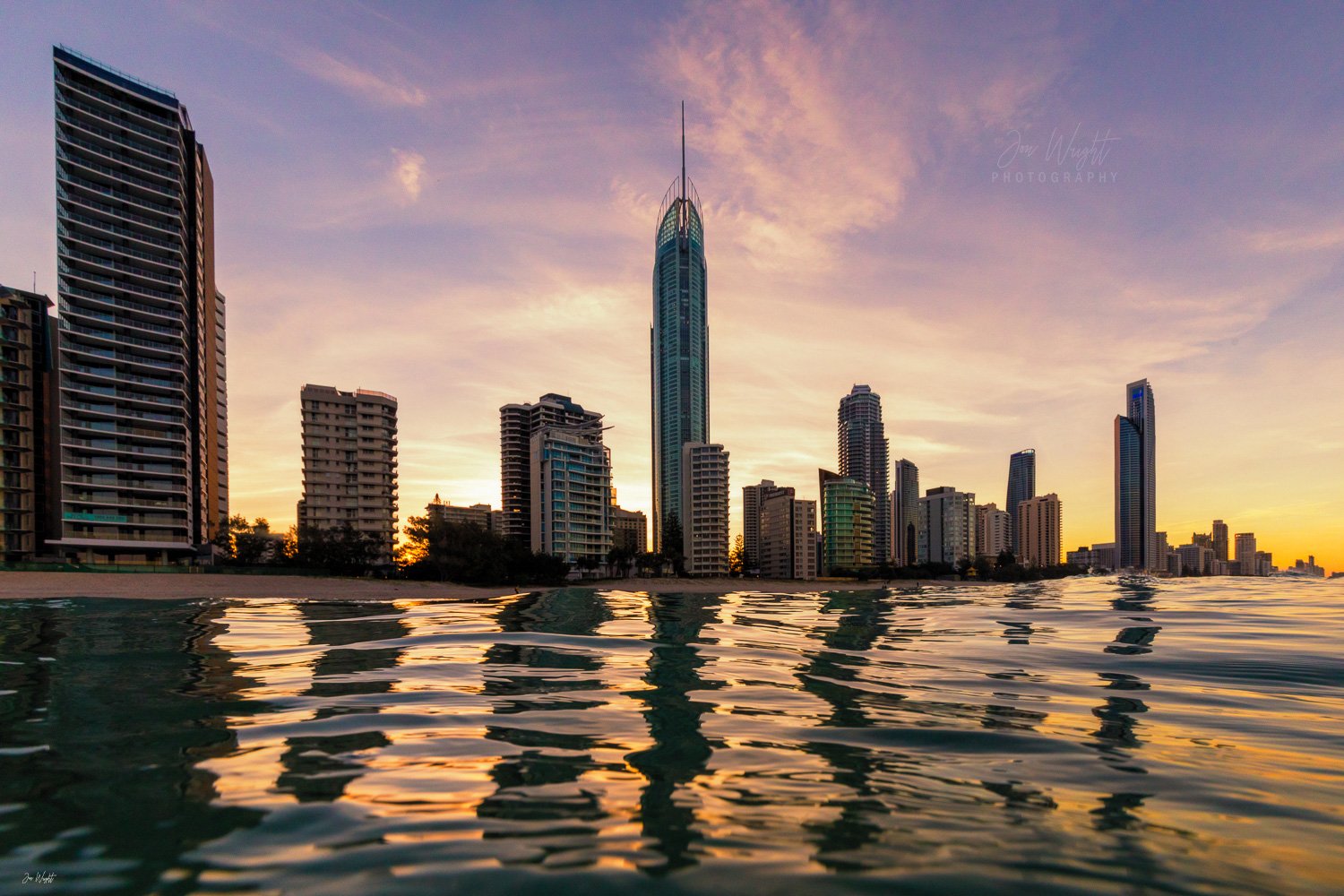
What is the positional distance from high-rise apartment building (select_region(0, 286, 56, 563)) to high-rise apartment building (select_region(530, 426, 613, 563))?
225 feet

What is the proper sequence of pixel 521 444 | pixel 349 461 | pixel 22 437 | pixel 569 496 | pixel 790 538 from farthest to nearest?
1. pixel 790 538
2. pixel 521 444
3. pixel 569 496
4. pixel 349 461
5. pixel 22 437

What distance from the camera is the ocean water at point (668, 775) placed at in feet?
11.0

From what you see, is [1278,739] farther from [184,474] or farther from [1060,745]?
[184,474]

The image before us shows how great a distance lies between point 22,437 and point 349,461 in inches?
1934

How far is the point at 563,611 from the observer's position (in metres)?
24.7

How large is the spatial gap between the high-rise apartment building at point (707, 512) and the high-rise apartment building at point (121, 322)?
327ft

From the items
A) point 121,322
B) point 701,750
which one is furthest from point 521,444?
point 701,750

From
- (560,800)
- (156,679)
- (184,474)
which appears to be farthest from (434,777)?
(184,474)

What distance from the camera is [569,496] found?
126688mm

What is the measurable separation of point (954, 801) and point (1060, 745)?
2.06 meters

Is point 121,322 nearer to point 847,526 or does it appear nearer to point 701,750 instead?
point 701,750

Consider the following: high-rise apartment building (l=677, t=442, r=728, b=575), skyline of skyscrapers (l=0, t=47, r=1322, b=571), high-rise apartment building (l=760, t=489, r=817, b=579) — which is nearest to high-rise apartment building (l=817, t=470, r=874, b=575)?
high-rise apartment building (l=760, t=489, r=817, b=579)

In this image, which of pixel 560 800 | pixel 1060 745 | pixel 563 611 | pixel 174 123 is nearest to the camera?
pixel 560 800

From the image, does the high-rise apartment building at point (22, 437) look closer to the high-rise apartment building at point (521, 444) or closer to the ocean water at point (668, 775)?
the high-rise apartment building at point (521, 444)
